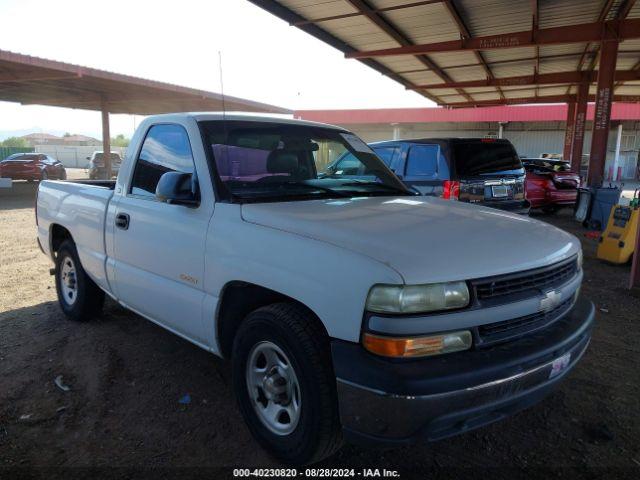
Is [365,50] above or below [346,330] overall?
above

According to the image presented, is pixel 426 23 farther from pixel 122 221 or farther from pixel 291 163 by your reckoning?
pixel 122 221

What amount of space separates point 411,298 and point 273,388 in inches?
38.3

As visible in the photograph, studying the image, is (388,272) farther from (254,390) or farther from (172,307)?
(172,307)

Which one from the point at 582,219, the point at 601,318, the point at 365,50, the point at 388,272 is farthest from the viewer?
Answer: the point at 365,50

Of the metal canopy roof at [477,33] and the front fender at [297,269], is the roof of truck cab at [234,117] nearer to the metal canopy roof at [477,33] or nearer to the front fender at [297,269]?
the front fender at [297,269]

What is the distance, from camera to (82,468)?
2.59 meters

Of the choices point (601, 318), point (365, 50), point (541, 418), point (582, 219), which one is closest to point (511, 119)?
point (365, 50)

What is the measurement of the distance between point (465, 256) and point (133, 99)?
987 inches

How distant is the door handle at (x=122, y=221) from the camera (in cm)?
362

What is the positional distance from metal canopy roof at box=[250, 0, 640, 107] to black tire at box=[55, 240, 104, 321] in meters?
7.39

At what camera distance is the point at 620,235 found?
23.7 ft

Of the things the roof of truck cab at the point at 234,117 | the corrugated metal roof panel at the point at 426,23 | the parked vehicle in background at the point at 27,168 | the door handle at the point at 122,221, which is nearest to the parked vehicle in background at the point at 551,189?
the corrugated metal roof panel at the point at 426,23

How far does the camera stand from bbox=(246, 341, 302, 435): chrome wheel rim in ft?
8.10

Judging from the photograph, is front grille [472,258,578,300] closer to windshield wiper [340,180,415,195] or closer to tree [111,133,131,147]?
windshield wiper [340,180,415,195]
